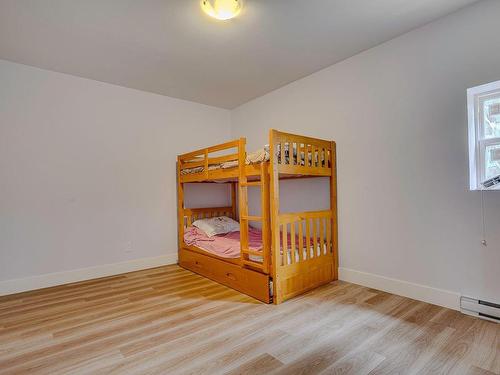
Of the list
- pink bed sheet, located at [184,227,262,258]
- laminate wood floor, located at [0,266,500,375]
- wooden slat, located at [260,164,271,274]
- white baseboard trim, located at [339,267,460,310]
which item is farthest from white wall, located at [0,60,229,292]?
white baseboard trim, located at [339,267,460,310]

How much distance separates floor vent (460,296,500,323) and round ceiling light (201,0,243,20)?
277cm

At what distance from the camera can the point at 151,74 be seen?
124 inches

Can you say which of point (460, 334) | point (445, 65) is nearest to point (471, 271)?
point (460, 334)

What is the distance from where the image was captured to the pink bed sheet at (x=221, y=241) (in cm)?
289

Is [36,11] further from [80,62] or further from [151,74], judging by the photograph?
[151,74]

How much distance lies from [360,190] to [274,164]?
3.31 feet

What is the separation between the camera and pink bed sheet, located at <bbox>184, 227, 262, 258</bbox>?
114 inches

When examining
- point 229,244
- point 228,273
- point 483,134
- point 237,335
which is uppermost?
point 483,134

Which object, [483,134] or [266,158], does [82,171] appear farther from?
[483,134]

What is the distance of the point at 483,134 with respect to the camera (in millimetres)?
2117

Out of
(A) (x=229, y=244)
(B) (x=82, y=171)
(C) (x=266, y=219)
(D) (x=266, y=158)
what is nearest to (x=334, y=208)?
(C) (x=266, y=219)

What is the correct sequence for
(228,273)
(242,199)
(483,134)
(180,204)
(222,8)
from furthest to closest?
(180,204), (228,273), (242,199), (483,134), (222,8)

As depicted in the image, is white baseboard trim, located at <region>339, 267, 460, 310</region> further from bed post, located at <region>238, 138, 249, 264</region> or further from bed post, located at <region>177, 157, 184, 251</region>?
bed post, located at <region>177, 157, 184, 251</region>

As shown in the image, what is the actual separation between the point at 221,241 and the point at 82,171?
5.88ft
